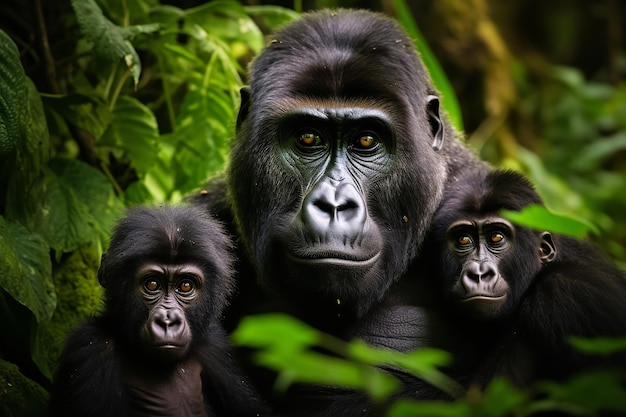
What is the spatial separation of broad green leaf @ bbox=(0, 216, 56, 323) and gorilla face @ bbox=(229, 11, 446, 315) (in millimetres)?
903

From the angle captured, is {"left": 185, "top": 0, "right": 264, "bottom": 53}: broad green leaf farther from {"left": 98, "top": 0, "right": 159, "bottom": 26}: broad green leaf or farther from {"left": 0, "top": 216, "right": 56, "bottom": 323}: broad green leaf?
{"left": 0, "top": 216, "right": 56, "bottom": 323}: broad green leaf

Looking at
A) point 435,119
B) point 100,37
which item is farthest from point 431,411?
point 100,37

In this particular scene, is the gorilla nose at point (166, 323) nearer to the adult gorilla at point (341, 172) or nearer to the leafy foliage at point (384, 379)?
the adult gorilla at point (341, 172)

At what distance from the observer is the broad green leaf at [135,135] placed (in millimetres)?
4805

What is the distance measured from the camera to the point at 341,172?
3.55 metres

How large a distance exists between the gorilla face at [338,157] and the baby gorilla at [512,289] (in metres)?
0.21

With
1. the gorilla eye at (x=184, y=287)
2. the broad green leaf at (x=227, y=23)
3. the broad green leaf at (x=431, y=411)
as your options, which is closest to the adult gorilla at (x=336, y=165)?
the gorilla eye at (x=184, y=287)

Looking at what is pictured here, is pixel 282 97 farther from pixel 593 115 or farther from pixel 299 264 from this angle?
pixel 593 115

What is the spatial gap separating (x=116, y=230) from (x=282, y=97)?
907 millimetres

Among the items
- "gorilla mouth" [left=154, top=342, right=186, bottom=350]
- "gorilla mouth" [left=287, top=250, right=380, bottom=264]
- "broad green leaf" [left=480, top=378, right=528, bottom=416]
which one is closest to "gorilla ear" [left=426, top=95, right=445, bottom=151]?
"gorilla mouth" [left=287, top=250, right=380, bottom=264]

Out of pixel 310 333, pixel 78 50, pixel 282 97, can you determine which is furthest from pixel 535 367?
pixel 78 50

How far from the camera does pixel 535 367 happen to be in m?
3.35

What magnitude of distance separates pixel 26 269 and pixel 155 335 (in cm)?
102

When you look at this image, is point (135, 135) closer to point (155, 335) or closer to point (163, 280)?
point (163, 280)
